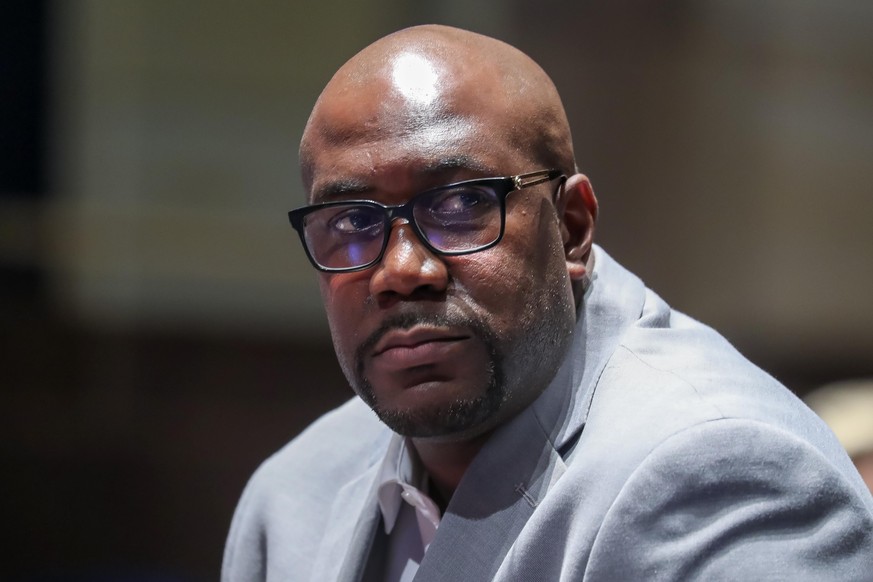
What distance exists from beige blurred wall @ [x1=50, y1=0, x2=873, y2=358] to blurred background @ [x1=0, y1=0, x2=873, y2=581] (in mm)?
11

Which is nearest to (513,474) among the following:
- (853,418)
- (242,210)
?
(853,418)

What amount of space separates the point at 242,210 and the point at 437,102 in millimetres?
3983

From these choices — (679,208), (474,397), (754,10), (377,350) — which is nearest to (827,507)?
(474,397)

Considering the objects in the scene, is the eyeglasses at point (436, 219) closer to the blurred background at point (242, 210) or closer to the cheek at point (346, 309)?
the cheek at point (346, 309)

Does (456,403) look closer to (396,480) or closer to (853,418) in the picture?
(396,480)

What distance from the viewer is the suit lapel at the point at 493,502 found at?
1740mm

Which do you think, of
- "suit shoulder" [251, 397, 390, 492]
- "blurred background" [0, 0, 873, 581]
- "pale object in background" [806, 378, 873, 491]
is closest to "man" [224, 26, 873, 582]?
"suit shoulder" [251, 397, 390, 492]

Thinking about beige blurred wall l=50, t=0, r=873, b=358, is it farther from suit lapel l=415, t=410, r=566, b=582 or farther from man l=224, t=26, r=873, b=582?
suit lapel l=415, t=410, r=566, b=582

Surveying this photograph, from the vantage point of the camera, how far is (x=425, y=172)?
1.76 meters

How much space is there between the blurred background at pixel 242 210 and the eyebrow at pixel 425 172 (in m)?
3.65

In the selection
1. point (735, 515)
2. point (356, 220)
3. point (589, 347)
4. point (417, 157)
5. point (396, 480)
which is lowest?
point (396, 480)

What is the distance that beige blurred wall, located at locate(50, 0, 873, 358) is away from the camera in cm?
545

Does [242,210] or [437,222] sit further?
[242,210]

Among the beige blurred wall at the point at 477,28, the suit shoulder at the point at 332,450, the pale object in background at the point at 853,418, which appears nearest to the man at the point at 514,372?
the suit shoulder at the point at 332,450
